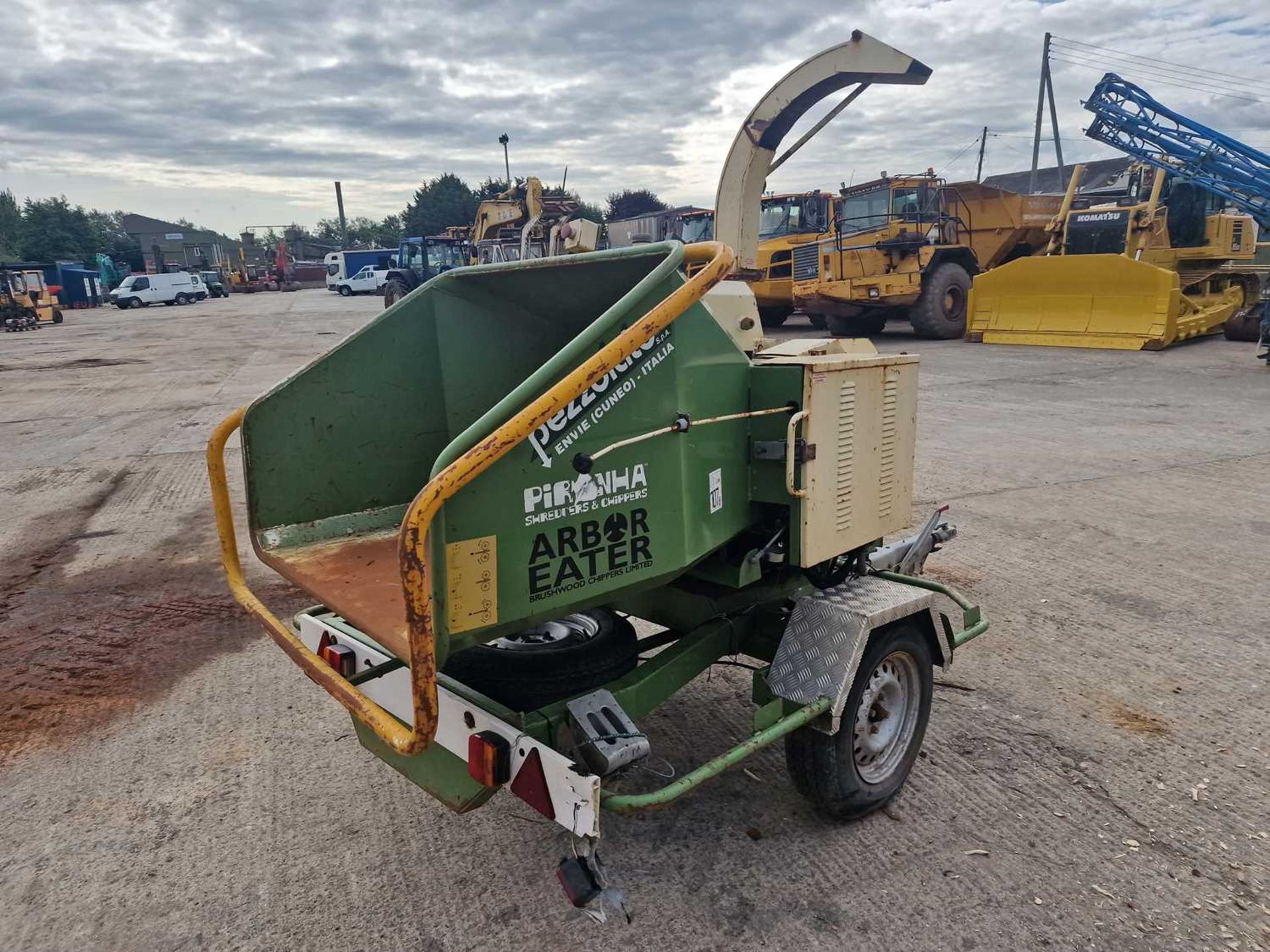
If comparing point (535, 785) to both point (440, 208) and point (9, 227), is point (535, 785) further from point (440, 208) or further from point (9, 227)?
point (9, 227)

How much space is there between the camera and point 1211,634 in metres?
4.18

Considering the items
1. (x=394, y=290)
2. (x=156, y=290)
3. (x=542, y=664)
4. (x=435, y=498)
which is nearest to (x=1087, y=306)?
(x=542, y=664)

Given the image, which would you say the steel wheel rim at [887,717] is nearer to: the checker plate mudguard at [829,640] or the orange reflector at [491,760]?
the checker plate mudguard at [829,640]

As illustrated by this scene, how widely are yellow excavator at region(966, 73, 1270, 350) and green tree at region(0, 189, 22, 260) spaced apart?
72.5 metres

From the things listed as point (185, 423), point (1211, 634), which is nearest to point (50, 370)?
point (185, 423)

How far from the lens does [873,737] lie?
9.71ft

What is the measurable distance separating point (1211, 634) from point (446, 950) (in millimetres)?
3882

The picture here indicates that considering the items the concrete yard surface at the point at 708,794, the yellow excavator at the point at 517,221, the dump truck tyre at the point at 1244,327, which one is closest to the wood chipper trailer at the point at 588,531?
the concrete yard surface at the point at 708,794

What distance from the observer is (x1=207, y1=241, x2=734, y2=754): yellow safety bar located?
1.77m

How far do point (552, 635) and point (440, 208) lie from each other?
3418 inches

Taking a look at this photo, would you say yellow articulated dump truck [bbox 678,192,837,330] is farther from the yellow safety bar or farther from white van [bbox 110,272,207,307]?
white van [bbox 110,272,207,307]

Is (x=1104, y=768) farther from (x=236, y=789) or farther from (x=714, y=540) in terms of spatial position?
(x=236, y=789)

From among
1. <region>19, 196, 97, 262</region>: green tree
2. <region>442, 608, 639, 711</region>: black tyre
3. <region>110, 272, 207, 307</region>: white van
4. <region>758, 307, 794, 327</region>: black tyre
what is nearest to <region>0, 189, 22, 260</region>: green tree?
<region>19, 196, 97, 262</region>: green tree

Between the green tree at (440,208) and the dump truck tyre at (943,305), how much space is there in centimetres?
6669
